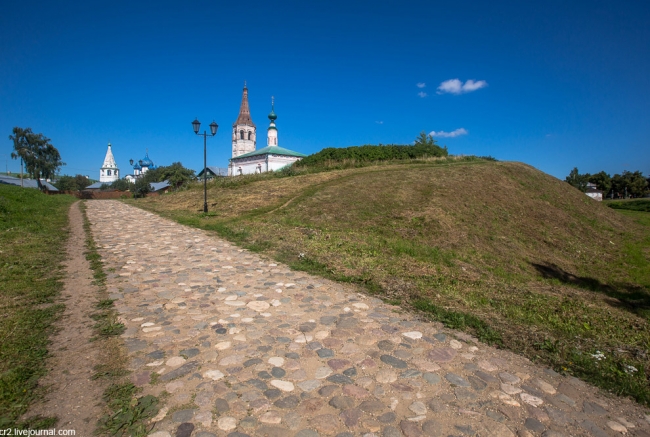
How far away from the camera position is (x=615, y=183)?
262 feet

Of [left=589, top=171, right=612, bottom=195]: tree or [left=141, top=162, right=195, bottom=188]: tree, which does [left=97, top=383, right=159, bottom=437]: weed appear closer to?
[left=141, top=162, right=195, bottom=188]: tree

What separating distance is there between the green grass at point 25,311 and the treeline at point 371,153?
A: 2438cm

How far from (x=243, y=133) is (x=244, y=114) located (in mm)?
4541

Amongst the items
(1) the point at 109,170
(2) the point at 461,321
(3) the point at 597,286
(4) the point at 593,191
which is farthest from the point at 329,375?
(1) the point at 109,170

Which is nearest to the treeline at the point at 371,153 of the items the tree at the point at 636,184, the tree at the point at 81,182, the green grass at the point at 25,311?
the green grass at the point at 25,311

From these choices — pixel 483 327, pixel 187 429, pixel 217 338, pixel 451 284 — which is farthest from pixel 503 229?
pixel 187 429

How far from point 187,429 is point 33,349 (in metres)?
2.09

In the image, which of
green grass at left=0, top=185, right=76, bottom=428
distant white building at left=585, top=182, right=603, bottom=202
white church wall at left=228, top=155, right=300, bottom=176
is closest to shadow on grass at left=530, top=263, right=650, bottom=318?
green grass at left=0, top=185, right=76, bottom=428

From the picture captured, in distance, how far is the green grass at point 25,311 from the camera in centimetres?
256

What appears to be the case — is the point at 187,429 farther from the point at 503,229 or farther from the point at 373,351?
the point at 503,229

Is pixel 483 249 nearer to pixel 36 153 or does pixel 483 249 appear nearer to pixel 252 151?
pixel 252 151

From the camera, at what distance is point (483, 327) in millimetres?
4129

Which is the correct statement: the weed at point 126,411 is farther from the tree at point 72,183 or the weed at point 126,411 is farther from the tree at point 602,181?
the tree at point 72,183

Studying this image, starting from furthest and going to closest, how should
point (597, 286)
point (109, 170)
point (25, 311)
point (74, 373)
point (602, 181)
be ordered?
1. point (109, 170)
2. point (602, 181)
3. point (597, 286)
4. point (25, 311)
5. point (74, 373)
